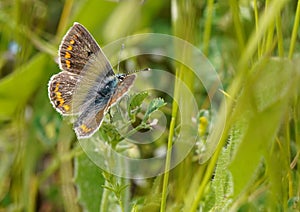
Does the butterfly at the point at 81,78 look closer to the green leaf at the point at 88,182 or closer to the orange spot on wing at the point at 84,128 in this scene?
the orange spot on wing at the point at 84,128

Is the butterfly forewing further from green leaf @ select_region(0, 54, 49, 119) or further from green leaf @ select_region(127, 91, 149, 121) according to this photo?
green leaf @ select_region(0, 54, 49, 119)

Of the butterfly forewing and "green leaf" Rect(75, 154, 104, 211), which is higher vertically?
the butterfly forewing

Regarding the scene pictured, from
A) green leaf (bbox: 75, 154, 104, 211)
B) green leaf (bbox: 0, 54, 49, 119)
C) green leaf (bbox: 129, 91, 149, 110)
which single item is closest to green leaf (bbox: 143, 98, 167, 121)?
green leaf (bbox: 129, 91, 149, 110)

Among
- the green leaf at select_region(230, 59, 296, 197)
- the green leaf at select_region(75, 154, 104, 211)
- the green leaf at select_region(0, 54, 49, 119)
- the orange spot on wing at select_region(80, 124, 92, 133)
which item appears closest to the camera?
the green leaf at select_region(230, 59, 296, 197)

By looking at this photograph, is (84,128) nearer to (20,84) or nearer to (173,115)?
(173,115)

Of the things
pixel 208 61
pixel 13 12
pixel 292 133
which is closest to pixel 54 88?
pixel 292 133

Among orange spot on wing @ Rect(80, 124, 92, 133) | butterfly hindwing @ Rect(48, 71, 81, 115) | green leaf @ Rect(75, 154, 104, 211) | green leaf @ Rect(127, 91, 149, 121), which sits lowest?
green leaf @ Rect(75, 154, 104, 211)

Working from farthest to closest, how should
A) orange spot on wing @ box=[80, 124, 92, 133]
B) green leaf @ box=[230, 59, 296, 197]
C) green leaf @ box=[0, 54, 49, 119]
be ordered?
green leaf @ box=[0, 54, 49, 119] < orange spot on wing @ box=[80, 124, 92, 133] < green leaf @ box=[230, 59, 296, 197]
